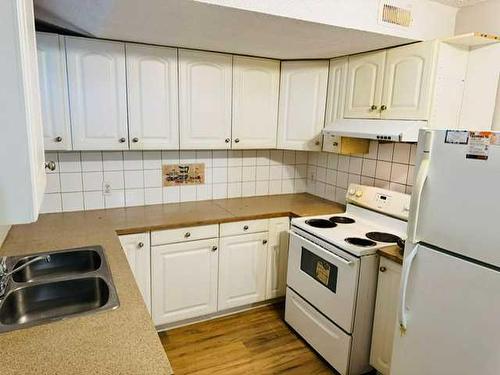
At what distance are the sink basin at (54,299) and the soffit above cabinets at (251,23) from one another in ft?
4.14

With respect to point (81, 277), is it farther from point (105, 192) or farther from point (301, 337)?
point (301, 337)

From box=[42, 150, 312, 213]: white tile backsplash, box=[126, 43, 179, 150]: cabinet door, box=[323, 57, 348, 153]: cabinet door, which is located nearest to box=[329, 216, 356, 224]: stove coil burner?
box=[323, 57, 348, 153]: cabinet door

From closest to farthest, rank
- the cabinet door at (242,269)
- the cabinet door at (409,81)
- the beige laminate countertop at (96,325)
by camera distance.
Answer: the beige laminate countertop at (96,325), the cabinet door at (409,81), the cabinet door at (242,269)

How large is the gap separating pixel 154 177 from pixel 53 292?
1.39 meters

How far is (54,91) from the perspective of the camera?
7.06ft

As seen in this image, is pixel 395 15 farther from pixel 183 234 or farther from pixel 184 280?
pixel 184 280

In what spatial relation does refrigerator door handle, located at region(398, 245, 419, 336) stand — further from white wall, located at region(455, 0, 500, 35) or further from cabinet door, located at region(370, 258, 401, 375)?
white wall, located at region(455, 0, 500, 35)

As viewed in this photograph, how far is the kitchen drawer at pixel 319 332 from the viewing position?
2.11 m

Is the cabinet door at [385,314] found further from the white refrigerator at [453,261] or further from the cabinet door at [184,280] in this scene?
the cabinet door at [184,280]

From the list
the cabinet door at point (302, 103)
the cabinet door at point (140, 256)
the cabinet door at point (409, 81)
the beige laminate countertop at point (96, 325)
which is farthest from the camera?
the cabinet door at point (302, 103)

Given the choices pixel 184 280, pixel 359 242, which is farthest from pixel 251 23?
pixel 184 280

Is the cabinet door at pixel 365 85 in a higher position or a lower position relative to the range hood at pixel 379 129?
higher

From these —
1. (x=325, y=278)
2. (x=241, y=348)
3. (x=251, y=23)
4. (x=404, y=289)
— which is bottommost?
(x=241, y=348)

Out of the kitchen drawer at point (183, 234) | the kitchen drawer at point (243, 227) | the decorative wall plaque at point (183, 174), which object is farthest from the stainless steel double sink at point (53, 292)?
the decorative wall plaque at point (183, 174)
